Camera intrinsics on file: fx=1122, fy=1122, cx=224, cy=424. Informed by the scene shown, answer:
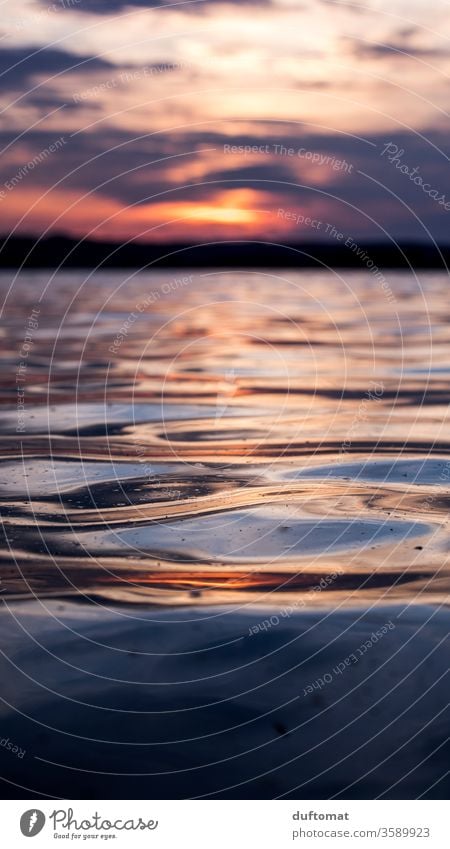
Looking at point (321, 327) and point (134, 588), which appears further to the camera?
point (321, 327)

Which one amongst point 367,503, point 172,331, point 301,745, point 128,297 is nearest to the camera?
point 301,745

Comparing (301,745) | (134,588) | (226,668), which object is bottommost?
(301,745)

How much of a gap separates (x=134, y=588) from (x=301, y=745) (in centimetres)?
211

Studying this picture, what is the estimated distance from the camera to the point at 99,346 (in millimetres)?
22516

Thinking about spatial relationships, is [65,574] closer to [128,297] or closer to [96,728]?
[96,728]

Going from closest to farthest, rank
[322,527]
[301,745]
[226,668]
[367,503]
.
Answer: [301,745], [226,668], [322,527], [367,503]

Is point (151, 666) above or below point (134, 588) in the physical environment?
below

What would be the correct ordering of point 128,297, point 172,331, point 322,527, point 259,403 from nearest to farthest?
point 322,527 → point 259,403 → point 172,331 → point 128,297

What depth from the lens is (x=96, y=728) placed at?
443 centimetres

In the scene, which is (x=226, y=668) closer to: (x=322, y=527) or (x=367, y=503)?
(x=322, y=527)

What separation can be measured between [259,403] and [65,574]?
7341 mm

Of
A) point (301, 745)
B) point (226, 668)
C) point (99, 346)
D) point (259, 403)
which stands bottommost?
point (301, 745)

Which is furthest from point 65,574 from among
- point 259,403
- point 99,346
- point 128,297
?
point 128,297

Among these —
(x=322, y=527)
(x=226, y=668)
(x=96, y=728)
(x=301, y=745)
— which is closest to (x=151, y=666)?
(x=226, y=668)
